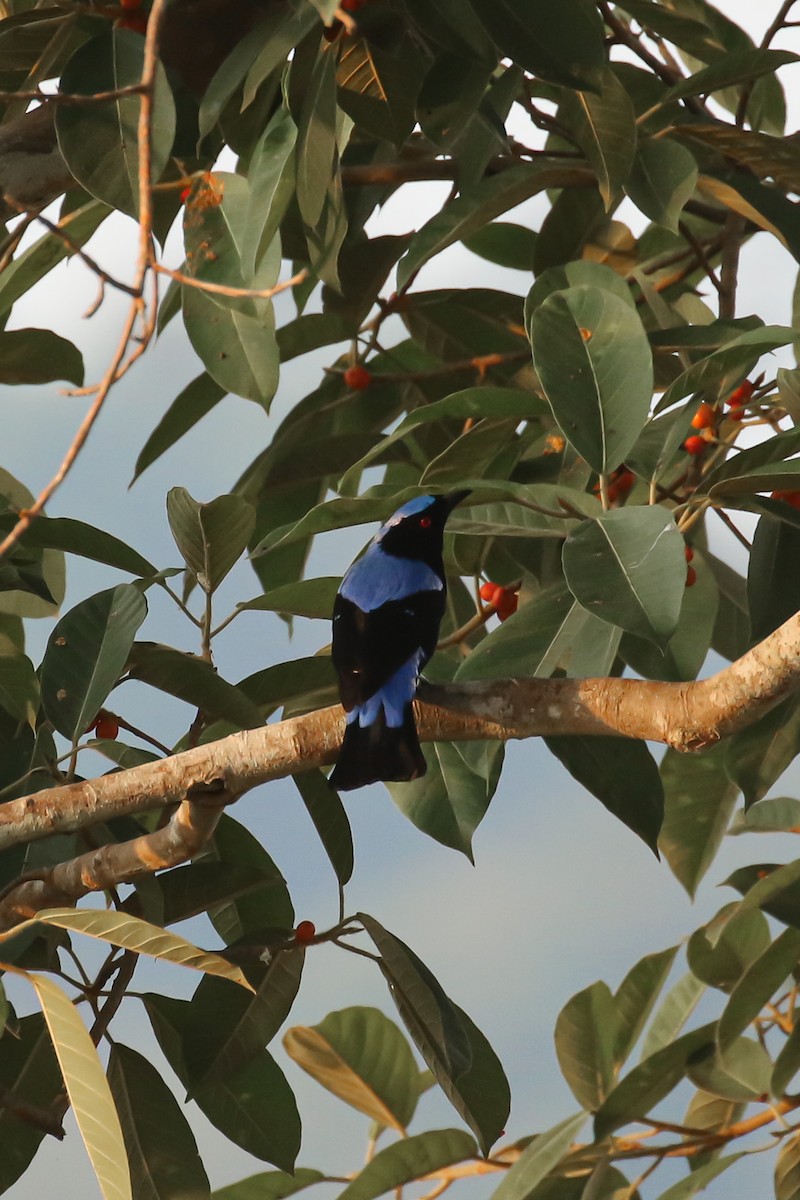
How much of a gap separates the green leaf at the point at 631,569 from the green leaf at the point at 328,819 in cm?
99

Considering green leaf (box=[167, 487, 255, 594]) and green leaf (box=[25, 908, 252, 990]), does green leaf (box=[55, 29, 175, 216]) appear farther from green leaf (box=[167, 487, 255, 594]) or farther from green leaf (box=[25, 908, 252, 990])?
green leaf (box=[25, 908, 252, 990])

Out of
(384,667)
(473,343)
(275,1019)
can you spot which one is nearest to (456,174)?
(473,343)

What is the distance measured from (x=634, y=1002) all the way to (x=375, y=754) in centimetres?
144

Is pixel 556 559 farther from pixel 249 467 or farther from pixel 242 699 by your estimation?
pixel 249 467

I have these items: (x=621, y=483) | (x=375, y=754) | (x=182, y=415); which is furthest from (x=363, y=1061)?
(x=182, y=415)

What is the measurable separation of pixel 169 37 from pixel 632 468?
1.56m

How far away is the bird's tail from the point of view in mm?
2139

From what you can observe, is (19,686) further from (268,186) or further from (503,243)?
(503,243)

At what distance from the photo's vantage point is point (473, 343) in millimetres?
3494

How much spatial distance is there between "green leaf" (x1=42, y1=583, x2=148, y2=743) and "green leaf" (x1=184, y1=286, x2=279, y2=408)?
47cm

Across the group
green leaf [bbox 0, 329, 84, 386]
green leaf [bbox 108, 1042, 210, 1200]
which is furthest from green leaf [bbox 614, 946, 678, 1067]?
green leaf [bbox 0, 329, 84, 386]

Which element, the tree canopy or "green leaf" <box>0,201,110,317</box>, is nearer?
the tree canopy

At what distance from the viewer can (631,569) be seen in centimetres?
187

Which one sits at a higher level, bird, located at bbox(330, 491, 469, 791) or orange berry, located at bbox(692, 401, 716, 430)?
orange berry, located at bbox(692, 401, 716, 430)
